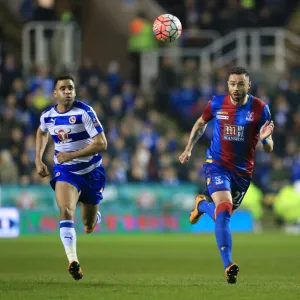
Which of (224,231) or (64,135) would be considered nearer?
(224,231)

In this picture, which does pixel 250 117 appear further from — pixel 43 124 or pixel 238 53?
pixel 238 53

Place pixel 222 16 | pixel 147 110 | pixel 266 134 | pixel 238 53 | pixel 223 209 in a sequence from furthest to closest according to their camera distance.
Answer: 1. pixel 222 16
2. pixel 238 53
3. pixel 147 110
4. pixel 223 209
5. pixel 266 134

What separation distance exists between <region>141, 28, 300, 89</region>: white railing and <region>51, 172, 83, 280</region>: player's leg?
1680 cm

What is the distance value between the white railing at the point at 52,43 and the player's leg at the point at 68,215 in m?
15.0

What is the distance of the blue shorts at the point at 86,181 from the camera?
37.9ft

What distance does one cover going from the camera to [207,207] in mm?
11688

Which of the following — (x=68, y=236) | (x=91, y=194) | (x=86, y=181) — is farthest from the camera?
(x=91, y=194)

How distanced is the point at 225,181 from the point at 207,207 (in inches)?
26.0

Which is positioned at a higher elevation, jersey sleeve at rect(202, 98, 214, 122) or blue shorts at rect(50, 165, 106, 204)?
jersey sleeve at rect(202, 98, 214, 122)

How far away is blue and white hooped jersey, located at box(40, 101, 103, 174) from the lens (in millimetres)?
11516

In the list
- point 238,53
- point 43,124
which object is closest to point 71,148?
point 43,124

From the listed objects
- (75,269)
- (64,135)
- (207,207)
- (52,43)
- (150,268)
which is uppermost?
(52,43)

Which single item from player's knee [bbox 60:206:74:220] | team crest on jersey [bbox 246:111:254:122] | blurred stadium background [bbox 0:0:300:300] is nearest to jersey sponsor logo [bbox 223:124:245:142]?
team crest on jersey [bbox 246:111:254:122]

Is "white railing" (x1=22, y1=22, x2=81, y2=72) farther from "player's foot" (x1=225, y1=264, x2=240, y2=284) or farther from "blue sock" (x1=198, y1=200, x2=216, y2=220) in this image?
"player's foot" (x1=225, y1=264, x2=240, y2=284)
